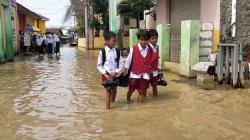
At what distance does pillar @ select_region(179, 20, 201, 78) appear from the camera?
11938 mm

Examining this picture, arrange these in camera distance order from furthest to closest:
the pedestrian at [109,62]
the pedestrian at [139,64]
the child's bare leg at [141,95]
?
the child's bare leg at [141,95] < the pedestrian at [139,64] < the pedestrian at [109,62]

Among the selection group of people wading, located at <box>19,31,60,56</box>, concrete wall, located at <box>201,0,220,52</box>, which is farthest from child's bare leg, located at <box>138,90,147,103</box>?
group of people wading, located at <box>19,31,60,56</box>

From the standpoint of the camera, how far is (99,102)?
340 inches

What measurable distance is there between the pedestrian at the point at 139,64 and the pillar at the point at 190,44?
4.01 metres

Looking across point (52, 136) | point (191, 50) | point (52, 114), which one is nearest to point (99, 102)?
point (52, 114)

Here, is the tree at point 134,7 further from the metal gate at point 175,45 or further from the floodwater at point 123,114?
the floodwater at point 123,114

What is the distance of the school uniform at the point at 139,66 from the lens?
26.6ft

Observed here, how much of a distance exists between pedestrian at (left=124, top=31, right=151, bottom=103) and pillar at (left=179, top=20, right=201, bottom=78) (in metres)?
4.01

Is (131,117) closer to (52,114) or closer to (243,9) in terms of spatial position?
(52,114)

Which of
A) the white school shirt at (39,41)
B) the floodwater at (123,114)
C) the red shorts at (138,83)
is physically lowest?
the floodwater at (123,114)

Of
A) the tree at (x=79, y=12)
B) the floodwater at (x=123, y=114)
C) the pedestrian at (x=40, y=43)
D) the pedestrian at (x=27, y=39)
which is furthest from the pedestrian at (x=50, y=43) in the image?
the floodwater at (x=123, y=114)

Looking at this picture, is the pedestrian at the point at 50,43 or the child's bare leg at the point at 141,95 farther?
the pedestrian at the point at 50,43

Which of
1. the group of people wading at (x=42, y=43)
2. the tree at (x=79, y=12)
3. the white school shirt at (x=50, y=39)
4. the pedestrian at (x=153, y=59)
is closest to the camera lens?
the pedestrian at (x=153, y=59)

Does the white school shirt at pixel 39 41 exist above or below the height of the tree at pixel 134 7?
below
